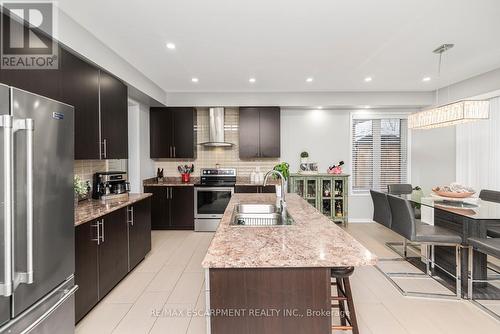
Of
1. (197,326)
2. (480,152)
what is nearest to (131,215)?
(197,326)

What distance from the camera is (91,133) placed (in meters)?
2.57

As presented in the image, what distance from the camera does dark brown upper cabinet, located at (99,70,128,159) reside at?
2.78 meters

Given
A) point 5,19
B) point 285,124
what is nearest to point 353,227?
point 285,124

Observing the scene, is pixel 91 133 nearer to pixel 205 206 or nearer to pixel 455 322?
pixel 205 206

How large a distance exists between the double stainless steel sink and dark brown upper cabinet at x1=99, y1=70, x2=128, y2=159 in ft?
5.38

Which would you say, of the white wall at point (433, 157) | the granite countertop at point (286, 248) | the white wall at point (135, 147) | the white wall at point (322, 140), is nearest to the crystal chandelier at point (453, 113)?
the white wall at point (433, 157)

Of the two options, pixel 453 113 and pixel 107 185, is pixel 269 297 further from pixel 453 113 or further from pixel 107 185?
pixel 453 113

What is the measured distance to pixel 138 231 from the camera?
314 cm

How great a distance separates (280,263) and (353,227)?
4247 mm

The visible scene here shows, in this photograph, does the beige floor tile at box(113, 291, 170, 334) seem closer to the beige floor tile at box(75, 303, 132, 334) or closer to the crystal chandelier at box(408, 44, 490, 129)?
the beige floor tile at box(75, 303, 132, 334)

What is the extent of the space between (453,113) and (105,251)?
398 centimetres

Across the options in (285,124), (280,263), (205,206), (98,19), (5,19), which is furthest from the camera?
(285,124)

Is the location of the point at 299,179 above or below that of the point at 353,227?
above

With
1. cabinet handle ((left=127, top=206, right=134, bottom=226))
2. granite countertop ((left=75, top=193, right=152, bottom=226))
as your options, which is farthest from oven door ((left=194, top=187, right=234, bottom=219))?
cabinet handle ((left=127, top=206, right=134, bottom=226))
